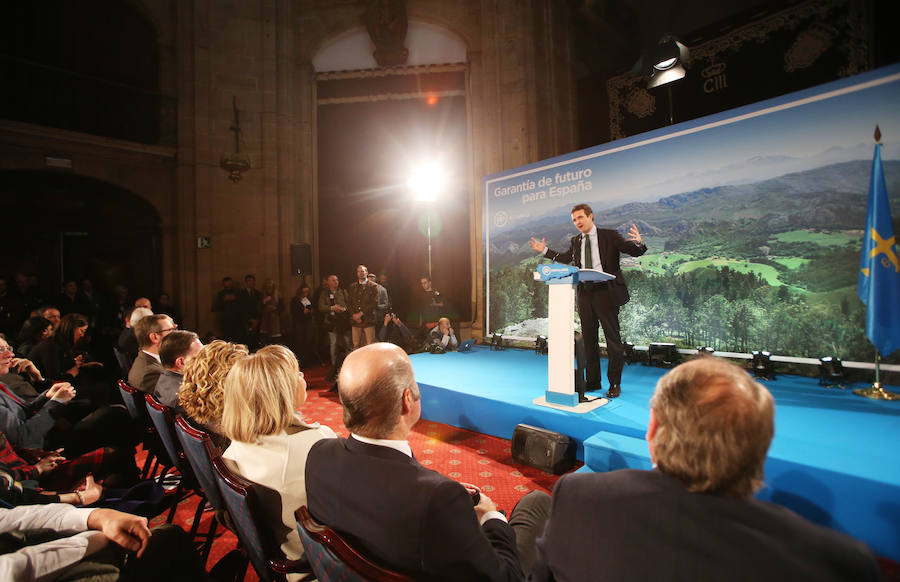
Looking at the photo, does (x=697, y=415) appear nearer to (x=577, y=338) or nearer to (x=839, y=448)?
(x=839, y=448)

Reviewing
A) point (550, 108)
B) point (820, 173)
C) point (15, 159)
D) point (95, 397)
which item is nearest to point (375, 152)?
point (550, 108)

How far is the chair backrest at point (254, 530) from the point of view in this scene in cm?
130

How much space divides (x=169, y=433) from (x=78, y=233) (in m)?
7.93

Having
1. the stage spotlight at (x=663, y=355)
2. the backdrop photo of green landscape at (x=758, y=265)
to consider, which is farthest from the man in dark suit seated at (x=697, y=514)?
the stage spotlight at (x=663, y=355)

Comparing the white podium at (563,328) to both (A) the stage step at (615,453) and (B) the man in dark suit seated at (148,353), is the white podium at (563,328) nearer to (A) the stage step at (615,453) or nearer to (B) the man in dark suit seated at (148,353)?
(A) the stage step at (615,453)

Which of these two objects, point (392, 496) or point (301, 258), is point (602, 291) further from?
point (301, 258)

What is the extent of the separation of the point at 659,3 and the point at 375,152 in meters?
5.94

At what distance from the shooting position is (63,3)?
25.3 ft

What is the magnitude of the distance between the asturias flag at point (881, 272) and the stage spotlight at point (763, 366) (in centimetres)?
90

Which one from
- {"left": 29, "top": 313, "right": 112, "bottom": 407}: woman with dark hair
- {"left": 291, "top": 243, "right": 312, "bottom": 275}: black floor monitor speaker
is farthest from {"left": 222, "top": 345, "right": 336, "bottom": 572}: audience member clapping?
{"left": 291, "top": 243, "right": 312, "bottom": 275}: black floor monitor speaker

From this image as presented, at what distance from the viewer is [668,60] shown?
514cm

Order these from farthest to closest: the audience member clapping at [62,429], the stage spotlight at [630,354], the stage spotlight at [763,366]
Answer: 1. the stage spotlight at [630,354]
2. the stage spotlight at [763,366]
3. the audience member clapping at [62,429]

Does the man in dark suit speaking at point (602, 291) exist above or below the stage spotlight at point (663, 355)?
above

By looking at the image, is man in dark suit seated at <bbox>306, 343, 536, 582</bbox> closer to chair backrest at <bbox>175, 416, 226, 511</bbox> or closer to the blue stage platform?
chair backrest at <bbox>175, 416, 226, 511</bbox>
